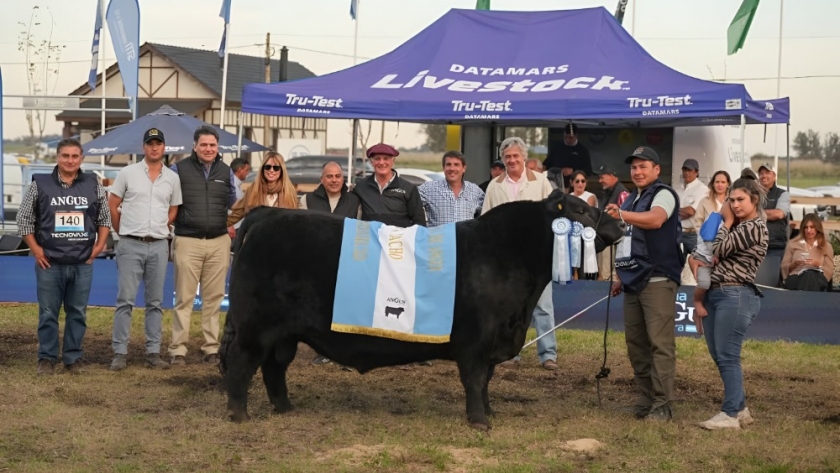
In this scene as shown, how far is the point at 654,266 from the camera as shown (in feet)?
24.4

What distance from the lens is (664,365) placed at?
7.52m

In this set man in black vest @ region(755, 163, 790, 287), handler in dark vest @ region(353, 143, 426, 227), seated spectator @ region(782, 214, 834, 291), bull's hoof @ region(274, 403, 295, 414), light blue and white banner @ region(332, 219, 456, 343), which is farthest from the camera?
man in black vest @ region(755, 163, 790, 287)

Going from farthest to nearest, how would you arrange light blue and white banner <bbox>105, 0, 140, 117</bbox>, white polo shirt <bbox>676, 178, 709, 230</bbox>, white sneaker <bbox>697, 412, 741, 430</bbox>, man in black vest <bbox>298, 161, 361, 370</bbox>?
light blue and white banner <bbox>105, 0, 140, 117</bbox> < white polo shirt <bbox>676, 178, 709, 230</bbox> < man in black vest <bbox>298, 161, 361, 370</bbox> < white sneaker <bbox>697, 412, 741, 430</bbox>

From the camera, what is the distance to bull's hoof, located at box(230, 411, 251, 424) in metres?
7.29

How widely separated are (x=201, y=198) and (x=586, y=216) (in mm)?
3833

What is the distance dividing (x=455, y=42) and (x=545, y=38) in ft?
4.09

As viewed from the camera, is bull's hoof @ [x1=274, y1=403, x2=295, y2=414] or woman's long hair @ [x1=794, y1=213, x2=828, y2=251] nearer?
bull's hoof @ [x1=274, y1=403, x2=295, y2=414]

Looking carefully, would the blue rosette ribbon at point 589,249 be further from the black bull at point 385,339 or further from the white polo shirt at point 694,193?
the white polo shirt at point 694,193

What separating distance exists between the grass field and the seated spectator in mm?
1969

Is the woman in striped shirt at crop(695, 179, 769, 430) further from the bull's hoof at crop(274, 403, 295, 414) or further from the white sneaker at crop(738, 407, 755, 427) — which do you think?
the bull's hoof at crop(274, 403, 295, 414)

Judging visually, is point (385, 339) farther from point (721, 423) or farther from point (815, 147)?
point (815, 147)

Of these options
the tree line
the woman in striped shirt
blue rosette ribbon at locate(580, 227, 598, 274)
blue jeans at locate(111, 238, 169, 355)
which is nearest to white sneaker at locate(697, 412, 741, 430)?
the woman in striped shirt

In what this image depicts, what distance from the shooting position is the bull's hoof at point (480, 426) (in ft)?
23.5

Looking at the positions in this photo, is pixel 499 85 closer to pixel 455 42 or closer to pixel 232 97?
pixel 455 42
